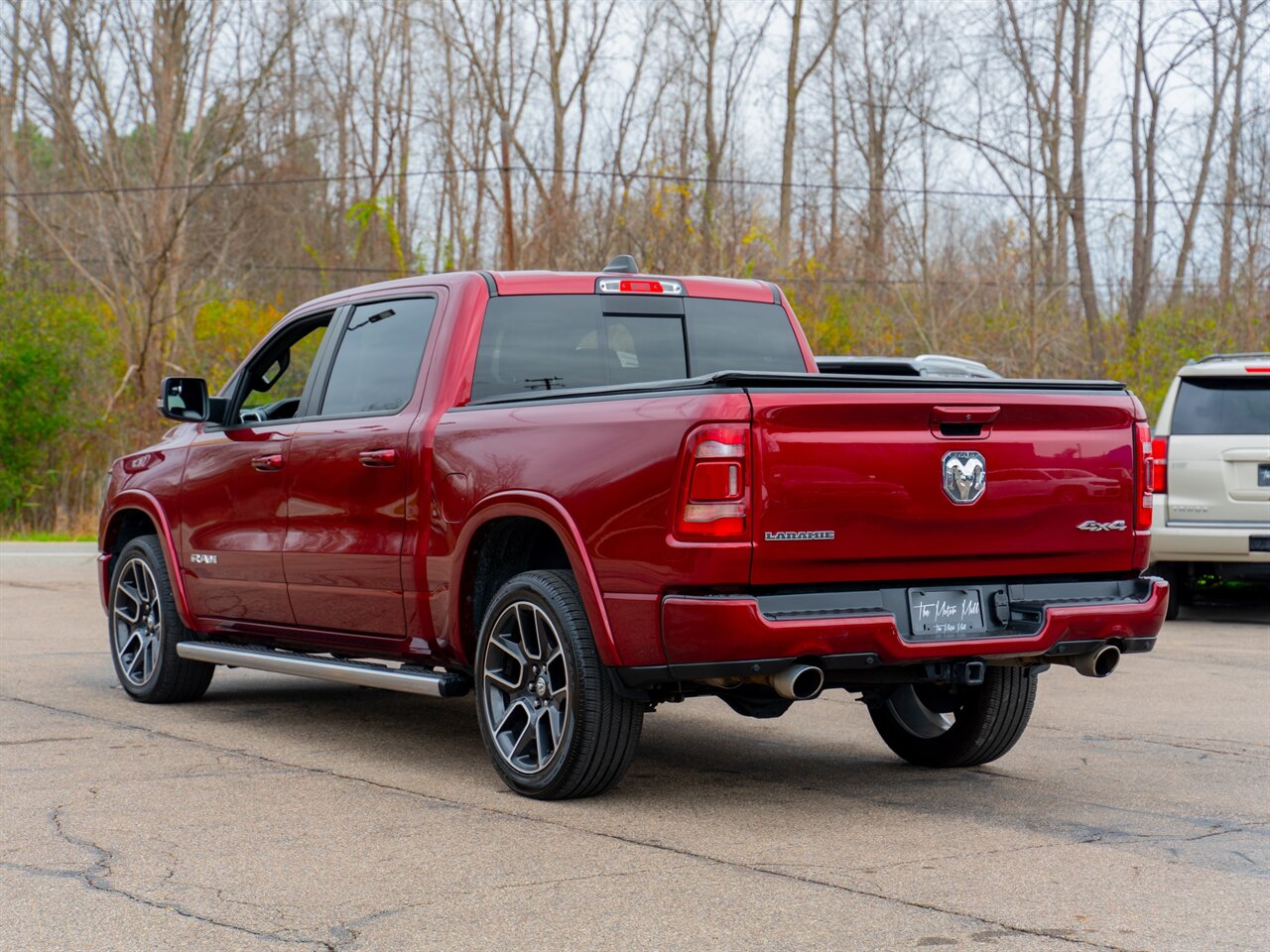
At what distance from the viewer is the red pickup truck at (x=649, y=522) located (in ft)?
17.3

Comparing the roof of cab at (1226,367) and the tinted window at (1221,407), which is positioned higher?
the roof of cab at (1226,367)

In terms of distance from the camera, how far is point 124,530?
9086 mm

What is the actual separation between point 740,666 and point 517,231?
28.1m

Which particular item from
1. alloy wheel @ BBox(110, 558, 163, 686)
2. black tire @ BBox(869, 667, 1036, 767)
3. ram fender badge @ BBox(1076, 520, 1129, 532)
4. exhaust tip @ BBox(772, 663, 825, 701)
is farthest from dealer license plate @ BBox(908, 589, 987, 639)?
alloy wheel @ BBox(110, 558, 163, 686)

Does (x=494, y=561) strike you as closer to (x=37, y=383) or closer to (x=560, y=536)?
(x=560, y=536)

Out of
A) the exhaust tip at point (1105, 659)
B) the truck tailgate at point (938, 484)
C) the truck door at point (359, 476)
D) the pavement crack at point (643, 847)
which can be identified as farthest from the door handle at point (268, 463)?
the exhaust tip at point (1105, 659)

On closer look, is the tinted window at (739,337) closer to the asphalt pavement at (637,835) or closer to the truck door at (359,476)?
the truck door at (359,476)

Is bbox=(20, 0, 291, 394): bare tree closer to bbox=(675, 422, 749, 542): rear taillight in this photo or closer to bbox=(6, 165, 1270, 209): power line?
bbox=(6, 165, 1270, 209): power line

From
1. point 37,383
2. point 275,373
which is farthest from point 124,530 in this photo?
point 37,383

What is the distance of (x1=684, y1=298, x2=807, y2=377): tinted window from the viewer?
7219mm

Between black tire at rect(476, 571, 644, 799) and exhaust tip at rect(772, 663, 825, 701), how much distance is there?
0.67 m

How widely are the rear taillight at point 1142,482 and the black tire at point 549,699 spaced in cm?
205

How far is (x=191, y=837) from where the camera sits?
17.4 feet

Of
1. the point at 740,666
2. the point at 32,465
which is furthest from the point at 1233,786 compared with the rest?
the point at 32,465
